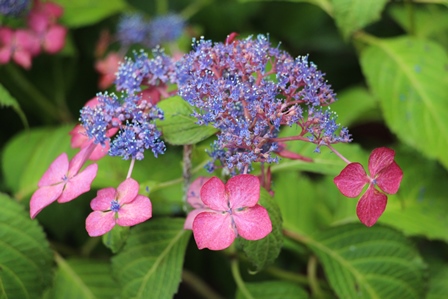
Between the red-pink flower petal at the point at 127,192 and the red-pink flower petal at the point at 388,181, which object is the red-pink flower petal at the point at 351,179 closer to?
the red-pink flower petal at the point at 388,181

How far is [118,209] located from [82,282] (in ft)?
1.75

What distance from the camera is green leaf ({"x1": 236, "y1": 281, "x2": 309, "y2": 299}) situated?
118 centimetres

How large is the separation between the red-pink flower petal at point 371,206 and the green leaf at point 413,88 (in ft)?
1.85

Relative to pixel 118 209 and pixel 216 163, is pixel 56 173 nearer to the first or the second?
pixel 118 209

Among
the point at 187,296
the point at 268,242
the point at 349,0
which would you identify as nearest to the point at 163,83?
the point at 268,242

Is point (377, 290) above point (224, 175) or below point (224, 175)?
below

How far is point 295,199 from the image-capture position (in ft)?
4.89

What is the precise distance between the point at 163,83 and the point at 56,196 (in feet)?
0.88

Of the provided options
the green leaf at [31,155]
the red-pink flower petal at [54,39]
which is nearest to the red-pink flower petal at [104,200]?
the green leaf at [31,155]

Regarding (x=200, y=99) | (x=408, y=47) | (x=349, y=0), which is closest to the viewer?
(x=200, y=99)

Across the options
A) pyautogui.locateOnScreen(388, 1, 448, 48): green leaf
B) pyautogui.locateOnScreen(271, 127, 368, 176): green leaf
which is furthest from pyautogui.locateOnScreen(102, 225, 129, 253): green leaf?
pyautogui.locateOnScreen(388, 1, 448, 48): green leaf

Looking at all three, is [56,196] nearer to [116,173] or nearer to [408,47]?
[116,173]

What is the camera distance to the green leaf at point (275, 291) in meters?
1.18

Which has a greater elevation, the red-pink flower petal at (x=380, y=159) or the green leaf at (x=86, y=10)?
the red-pink flower petal at (x=380, y=159)
